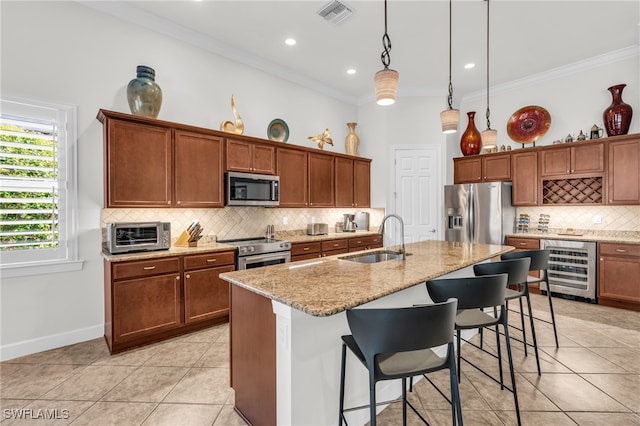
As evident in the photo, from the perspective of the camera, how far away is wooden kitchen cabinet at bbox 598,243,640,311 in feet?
12.7

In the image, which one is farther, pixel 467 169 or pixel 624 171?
pixel 467 169

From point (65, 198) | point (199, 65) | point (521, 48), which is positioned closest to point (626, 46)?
point (521, 48)

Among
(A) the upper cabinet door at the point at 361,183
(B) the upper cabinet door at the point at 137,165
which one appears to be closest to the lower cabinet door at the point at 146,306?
(B) the upper cabinet door at the point at 137,165

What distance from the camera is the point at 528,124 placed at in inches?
203

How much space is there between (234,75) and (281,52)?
0.72 meters

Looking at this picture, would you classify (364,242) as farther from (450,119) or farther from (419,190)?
(450,119)

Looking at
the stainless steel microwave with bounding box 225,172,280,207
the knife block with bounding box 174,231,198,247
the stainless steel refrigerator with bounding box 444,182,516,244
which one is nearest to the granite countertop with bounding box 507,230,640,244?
the stainless steel refrigerator with bounding box 444,182,516,244

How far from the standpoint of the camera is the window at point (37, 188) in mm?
2770

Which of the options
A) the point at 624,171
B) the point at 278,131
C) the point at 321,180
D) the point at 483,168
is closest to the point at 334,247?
the point at 321,180

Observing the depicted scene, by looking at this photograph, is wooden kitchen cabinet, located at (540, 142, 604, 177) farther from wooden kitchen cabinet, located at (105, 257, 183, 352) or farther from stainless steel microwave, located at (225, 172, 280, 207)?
wooden kitchen cabinet, located at (105, 257, 183, 352)

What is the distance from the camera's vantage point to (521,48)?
4219 mm

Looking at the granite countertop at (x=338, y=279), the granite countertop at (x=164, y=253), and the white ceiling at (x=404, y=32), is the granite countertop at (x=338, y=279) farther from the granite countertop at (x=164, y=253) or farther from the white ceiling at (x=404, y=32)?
the white ceiling at (x=404, y=32)

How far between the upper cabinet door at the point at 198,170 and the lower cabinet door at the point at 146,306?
893 mm

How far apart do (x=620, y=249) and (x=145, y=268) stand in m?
5.53
